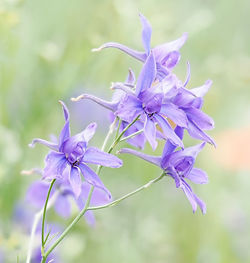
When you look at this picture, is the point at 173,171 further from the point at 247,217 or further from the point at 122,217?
the point at 247,217

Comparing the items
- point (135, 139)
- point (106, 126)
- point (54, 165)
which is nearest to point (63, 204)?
point (135, 139)

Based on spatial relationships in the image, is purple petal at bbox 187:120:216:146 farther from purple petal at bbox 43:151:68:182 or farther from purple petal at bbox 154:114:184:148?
purple petal at bbox 43:151:68:182

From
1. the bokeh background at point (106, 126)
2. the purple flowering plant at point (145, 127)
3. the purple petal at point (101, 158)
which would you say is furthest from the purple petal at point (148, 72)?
the bokeh background at point (106, 126)

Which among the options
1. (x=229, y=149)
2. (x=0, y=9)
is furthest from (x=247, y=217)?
(x=0, y=9)

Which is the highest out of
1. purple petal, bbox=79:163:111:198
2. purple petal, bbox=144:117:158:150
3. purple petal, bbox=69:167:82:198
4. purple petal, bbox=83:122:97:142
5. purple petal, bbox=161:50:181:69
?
purple petal, bbox=161:50:181:69

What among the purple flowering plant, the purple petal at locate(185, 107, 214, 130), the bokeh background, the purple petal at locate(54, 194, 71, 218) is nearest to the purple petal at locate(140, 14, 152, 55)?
the purple flowering plant

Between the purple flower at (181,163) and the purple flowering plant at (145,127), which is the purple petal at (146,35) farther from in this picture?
the purple flower at (181,163)

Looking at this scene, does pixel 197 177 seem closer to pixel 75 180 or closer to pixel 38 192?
pixel 75 180
